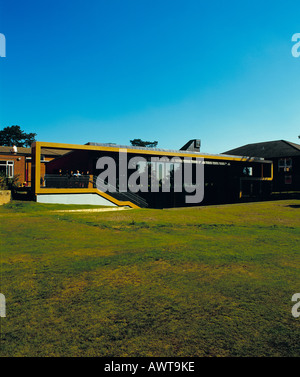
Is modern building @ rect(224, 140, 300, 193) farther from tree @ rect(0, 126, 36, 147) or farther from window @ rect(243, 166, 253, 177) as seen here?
tree @ rect(0, 126, 36, 147)

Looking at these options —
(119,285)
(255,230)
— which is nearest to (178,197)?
(255,230)

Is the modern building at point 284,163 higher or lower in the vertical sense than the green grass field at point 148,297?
higher

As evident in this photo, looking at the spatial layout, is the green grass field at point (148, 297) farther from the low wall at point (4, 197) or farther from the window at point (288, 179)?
the window at point (288, 179)

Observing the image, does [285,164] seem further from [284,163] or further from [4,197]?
[4,197]

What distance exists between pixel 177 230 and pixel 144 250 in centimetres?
409

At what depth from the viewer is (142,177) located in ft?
115

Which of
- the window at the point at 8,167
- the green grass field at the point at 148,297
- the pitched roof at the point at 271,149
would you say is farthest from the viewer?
the pitched roof at the point at 271,149

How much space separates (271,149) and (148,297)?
52.3m

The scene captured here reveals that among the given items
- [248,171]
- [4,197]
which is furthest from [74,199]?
[248,171]

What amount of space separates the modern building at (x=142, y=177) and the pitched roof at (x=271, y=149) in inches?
226

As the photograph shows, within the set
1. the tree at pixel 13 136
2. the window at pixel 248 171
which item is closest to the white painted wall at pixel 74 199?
the window at pixel 248 171

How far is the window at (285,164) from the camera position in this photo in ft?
156

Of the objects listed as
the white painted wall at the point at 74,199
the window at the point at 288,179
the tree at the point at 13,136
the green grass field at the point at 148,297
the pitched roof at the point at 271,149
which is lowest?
the green grass field at the point at 148,297
